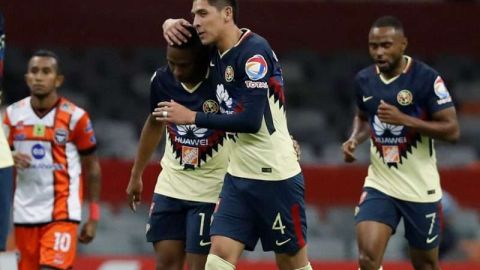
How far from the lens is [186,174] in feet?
27.5

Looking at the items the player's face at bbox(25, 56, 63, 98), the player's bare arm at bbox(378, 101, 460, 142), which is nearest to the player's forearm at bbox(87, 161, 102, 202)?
the player's face at bbox(25, 56, 63, 98)

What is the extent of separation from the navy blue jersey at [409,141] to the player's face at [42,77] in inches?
96.0

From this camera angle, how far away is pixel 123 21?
707 inches

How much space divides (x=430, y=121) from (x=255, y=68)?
2268mm

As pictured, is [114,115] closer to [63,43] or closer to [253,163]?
[63,43]

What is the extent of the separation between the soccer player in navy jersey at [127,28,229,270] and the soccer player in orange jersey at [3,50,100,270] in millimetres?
1177

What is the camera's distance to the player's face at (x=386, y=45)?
934cm

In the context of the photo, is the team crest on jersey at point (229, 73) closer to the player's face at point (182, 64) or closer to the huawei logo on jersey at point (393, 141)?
Answer: the player's face at point (182, 64)

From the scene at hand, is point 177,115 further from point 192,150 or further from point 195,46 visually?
point 192,150

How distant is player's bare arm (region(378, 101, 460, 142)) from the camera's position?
9016mm

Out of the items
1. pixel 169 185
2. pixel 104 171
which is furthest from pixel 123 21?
Answer: pixel 169 185

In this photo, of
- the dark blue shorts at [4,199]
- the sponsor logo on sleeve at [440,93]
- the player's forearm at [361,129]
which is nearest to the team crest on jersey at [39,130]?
the player's forearm at [361,129]

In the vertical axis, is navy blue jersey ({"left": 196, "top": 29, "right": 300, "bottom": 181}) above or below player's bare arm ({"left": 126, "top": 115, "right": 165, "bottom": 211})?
above

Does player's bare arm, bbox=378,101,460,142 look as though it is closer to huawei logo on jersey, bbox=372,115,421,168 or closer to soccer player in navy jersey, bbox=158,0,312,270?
huawei logo on jersey, bbox=372,115,421,168
